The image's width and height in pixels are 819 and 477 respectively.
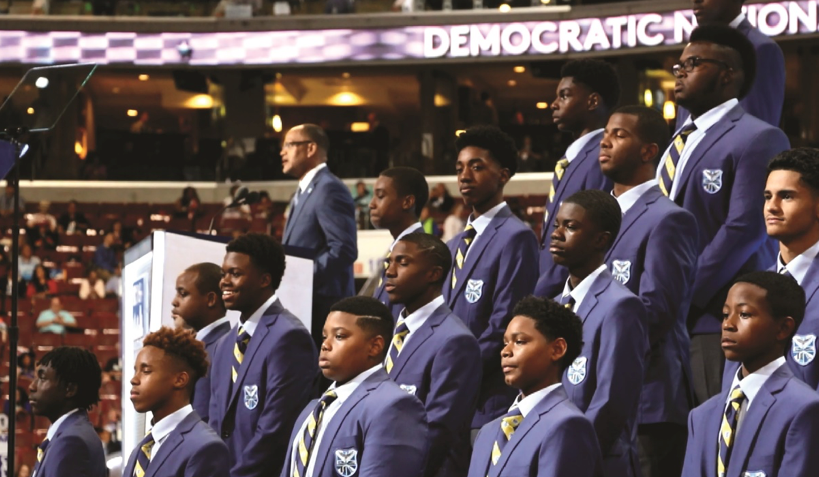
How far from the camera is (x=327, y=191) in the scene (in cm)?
638

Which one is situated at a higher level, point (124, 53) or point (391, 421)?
point (124, 53)

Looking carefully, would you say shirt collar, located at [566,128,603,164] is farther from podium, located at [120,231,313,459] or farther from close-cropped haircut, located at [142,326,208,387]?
close-cropped haircut, located at [142,326,208,387]

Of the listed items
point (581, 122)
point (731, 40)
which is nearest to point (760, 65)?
point (731, 40)

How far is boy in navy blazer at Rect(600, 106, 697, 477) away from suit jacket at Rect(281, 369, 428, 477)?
811mm

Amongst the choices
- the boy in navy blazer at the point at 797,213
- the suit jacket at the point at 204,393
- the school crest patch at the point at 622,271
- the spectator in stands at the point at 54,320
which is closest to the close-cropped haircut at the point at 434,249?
the school crest patch at the point at 622,271

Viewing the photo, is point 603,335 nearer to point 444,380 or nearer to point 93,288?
point 444,380

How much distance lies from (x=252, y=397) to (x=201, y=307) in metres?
0.75

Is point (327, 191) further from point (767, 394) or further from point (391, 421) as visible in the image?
point (767, 394)

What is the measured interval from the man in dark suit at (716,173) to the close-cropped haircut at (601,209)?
0.43m

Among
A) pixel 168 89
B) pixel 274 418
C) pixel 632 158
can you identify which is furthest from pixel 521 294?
pixel 168 89

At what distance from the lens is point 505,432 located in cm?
397

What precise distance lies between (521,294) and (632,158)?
657 mm

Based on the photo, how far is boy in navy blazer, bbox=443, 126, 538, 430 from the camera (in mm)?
5020

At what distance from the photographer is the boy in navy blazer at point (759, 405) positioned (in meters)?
3.58
